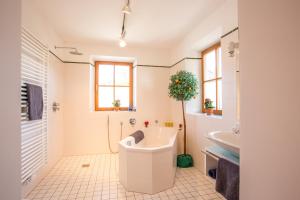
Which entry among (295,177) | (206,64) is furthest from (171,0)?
(295,177)

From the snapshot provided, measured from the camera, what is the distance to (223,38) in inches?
90.8

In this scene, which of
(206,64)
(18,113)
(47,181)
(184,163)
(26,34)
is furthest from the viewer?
(206,64)

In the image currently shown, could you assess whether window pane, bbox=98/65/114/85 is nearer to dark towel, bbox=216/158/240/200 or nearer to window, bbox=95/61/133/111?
window, bbox=95/61/133/111

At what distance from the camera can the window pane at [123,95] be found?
4.30 m

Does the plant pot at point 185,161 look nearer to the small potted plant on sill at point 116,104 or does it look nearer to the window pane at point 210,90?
the window pane at point 210,90

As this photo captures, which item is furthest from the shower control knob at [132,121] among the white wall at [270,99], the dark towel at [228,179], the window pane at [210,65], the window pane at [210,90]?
the white wall at [270,99]

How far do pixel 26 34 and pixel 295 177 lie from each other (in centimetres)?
274

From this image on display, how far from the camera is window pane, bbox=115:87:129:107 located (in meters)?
4.30

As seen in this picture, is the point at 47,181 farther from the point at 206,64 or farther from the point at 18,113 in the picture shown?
the point at 206,64

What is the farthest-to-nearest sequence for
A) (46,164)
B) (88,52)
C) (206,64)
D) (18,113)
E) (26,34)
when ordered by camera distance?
(88,52), (206,64), (46,164), (26,34), (18,113)

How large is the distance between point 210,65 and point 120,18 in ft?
6.06

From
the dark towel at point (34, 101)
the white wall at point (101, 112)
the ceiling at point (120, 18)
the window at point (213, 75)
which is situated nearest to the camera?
the dark towel at point (34, 101)

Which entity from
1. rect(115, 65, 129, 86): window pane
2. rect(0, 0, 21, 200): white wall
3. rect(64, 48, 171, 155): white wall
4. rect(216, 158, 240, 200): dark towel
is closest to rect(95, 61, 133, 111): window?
rect(115, 65, 129, 86): window pane

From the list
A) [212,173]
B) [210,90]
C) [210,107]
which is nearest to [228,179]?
[212,173]
